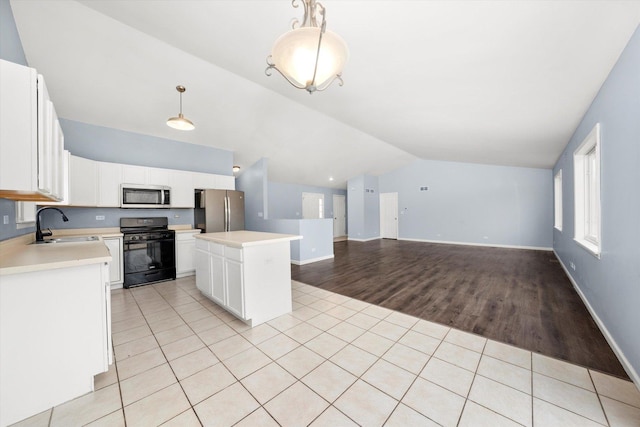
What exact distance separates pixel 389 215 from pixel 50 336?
9.59 m

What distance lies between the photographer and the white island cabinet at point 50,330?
4.50 feet

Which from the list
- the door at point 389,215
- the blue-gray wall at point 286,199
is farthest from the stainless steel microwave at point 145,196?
the door at point 389,215

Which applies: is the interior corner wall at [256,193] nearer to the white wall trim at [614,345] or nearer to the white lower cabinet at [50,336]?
the white lower cabinet at [50,336]

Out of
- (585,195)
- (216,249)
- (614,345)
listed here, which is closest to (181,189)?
(216,249)

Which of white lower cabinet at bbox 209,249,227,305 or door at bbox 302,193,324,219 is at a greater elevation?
door at bbox 302,193,324,219

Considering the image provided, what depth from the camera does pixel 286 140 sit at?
18.9ft

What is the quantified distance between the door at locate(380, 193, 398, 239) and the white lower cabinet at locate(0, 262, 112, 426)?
921 cm

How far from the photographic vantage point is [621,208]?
1.83m

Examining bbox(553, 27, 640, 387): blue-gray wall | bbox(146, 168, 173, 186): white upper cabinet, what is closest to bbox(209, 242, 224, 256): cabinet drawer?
bbox(146, 168, 173, 186): white upper cabinet

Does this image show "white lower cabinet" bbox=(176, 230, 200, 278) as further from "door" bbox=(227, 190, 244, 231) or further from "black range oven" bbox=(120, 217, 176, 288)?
"door" bbox=(227, 190, 244, 231)

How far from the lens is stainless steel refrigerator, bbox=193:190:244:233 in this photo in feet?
15.5

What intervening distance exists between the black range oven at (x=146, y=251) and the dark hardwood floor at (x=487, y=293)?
2222 mm

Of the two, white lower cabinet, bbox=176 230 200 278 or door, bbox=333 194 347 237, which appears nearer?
white lower cabinet, bbox=176 230 200 278

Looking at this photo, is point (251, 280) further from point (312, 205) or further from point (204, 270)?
point (312, 205)
